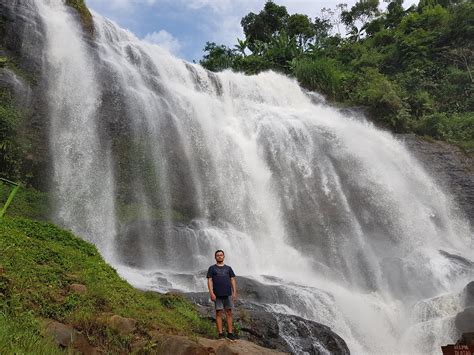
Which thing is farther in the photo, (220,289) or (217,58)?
(217,58)

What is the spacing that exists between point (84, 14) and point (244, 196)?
1172cm

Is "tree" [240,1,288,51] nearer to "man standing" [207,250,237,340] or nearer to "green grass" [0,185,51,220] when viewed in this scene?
"green grass" [0,185,51,220]

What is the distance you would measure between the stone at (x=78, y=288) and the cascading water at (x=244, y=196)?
4.40 metres

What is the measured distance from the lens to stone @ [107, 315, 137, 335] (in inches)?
222

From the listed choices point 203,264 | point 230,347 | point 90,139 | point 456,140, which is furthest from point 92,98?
point 456,140

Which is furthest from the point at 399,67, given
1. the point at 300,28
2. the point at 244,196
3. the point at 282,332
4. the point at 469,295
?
the point at 282,332

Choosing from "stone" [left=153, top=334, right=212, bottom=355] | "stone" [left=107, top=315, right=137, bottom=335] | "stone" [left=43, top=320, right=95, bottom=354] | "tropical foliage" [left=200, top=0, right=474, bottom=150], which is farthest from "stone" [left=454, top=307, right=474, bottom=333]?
"tropical foliage" [left=200, top=0, right=474, bottom=150]

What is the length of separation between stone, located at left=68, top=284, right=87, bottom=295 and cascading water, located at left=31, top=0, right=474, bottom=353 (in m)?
4.40

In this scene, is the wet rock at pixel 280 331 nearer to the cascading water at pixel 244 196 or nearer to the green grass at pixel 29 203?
the cascading water at pixel 244 196

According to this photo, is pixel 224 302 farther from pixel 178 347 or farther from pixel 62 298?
pixel 62 298

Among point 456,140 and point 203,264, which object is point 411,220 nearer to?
point 456,140

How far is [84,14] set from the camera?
21922 mm

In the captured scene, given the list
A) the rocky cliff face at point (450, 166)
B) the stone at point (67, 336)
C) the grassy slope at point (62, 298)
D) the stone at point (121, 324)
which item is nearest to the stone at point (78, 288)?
the grassy slope at point (62, 298)

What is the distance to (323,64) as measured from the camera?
31.9 m
